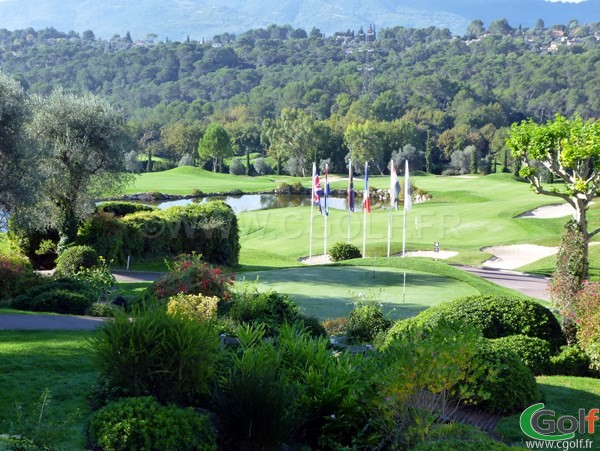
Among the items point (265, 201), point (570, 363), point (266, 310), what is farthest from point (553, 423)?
point (265, 201)

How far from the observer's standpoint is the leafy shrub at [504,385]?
34.0 feet

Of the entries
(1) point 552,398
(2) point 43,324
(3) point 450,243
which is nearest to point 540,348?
(1) point 552,398

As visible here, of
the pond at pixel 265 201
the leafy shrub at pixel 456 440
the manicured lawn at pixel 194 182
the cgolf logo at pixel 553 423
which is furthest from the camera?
the manicured lawn at pixel 194 182

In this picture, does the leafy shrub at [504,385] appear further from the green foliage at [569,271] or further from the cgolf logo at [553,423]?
the green foliage at [569,271]

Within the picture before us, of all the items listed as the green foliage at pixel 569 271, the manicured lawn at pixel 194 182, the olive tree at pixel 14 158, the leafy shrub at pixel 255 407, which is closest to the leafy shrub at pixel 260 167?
the manicured lawn at pixel 194 182

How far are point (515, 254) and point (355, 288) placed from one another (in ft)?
54.3

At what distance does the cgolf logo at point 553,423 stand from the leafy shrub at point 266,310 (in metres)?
6.48

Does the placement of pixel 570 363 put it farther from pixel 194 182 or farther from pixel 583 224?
pixel 194 182

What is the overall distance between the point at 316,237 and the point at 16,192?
2433cm

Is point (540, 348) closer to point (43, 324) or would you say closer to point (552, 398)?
point (552, 398)

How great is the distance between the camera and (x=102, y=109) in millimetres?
30672

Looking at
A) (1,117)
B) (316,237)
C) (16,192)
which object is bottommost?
(316,237)

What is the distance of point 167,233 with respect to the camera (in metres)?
32.2

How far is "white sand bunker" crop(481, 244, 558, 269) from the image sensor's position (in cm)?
3631
